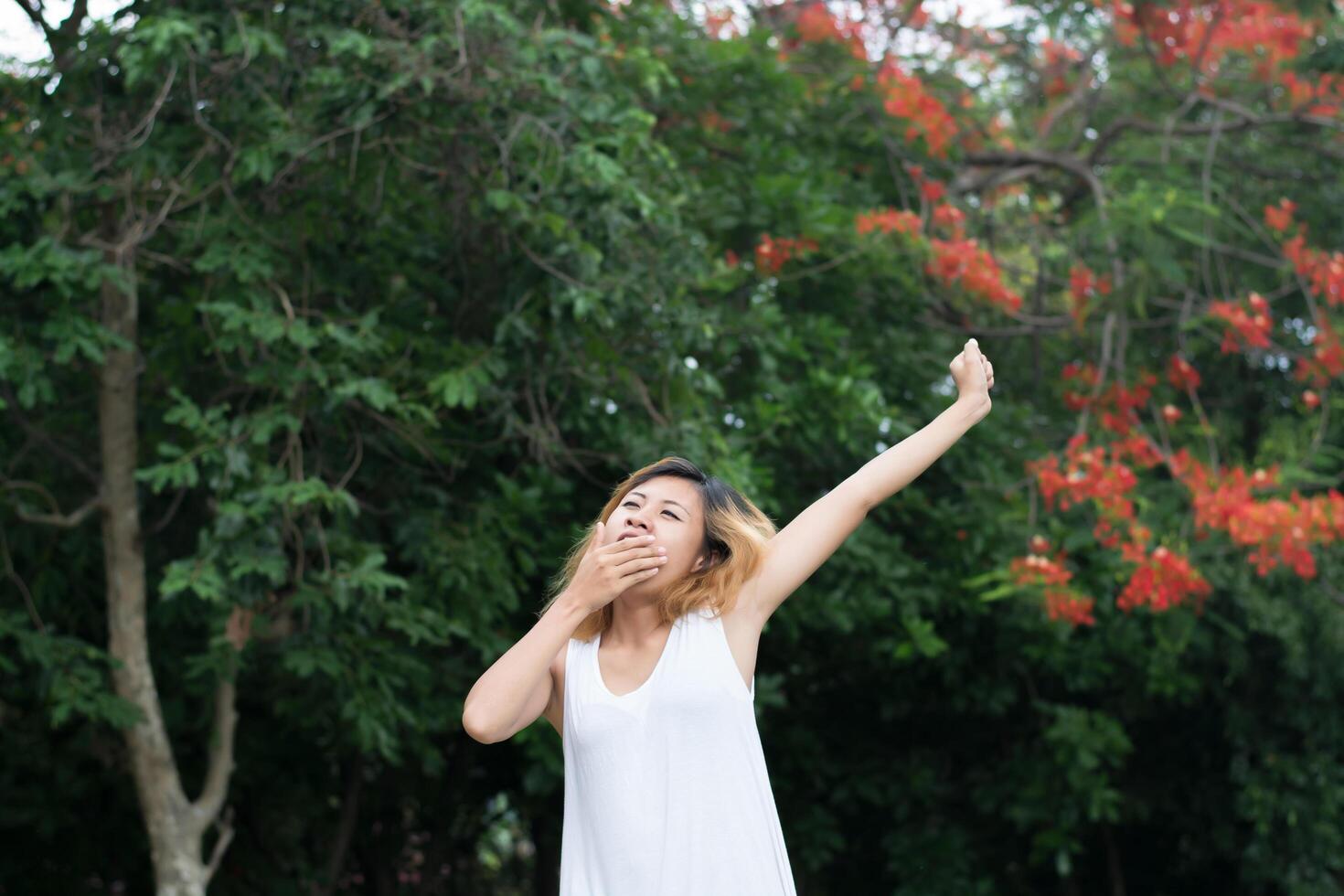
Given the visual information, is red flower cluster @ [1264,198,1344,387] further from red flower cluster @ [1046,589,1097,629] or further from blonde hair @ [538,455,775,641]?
blonde hair @ [538,455,775,641]

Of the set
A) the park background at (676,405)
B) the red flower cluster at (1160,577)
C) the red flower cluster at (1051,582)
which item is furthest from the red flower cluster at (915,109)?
the red flower cluster at (1160,577)

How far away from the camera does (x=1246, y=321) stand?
258 inches

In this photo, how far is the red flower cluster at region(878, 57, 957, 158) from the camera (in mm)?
7164

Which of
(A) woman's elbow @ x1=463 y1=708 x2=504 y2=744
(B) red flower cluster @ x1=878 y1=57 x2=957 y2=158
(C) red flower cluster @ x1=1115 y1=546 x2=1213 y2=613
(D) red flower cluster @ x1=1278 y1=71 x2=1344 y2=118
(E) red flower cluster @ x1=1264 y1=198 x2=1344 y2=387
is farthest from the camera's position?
(D) red flower cluster @ x1=1278 y1=71 x2=1344 y2=118

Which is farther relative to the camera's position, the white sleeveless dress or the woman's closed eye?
the woman's closed eye

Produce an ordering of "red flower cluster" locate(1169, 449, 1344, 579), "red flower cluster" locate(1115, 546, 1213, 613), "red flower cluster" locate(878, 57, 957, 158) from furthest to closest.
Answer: "red flower cluster" locate(878, 57, 957, 158) → "red flower cluster" locate(1115, 546, 1213, 613) → "red flower cluster" locate(1169, 449, 1344, 579)

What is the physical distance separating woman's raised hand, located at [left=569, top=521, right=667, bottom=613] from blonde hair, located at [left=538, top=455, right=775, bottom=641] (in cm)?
11

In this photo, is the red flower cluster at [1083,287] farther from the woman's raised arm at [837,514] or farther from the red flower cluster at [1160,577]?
the woman's raised arm at [837,514]

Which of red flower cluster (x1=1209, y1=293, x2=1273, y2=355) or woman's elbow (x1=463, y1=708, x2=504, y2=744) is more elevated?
woman's elbow (x1=463, y1=708, x2=504, y2=744)

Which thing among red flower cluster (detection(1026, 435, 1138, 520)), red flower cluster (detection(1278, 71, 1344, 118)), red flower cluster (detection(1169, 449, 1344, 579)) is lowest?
red flower cluster (detection(1169, 449, 1344, 579))

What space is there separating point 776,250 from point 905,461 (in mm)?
4311

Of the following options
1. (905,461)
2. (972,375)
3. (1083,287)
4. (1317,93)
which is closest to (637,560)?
(905,461)

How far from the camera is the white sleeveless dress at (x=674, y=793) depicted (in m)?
2.09

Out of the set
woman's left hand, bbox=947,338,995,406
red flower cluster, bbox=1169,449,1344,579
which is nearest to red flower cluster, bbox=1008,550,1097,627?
red flower cluster, bbox=1169,449,1344,579
